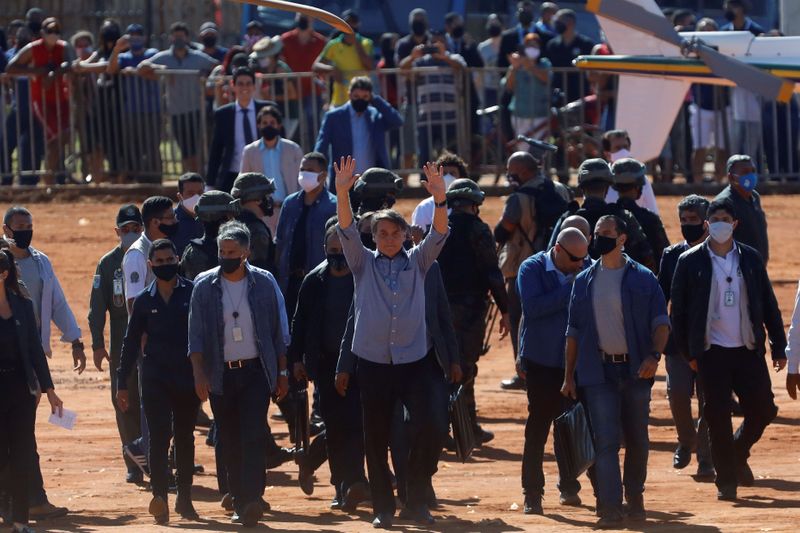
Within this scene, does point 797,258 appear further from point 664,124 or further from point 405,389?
point 405,389

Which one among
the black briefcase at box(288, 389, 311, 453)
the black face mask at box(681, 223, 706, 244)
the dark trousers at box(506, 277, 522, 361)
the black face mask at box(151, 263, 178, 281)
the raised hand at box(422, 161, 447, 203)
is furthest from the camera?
the dark trousers at box(506, 277, 522, 361)

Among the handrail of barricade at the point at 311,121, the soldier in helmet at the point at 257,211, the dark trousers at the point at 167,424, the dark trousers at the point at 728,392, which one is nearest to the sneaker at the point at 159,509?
the dark trousers at the point at 167,424

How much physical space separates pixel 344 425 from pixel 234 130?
17.8 feet

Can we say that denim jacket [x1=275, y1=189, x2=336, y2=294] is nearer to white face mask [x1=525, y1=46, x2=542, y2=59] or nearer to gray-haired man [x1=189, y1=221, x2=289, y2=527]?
gray-haired man [x1=189, y1=221, x2=289, y2=527]

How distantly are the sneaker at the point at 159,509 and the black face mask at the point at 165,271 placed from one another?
1.25 meters

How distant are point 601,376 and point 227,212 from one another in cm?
265

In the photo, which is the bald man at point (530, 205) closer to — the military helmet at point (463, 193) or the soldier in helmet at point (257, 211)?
the military helmet at point (463, 193)

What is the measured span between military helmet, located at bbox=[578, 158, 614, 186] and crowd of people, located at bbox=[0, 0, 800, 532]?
0.03 metres

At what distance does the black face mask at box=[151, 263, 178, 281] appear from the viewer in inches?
451

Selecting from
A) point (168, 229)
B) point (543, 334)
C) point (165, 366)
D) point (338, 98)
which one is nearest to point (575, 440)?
point (543, 334)

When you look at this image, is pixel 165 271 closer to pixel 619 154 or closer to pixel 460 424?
pixel 460 424

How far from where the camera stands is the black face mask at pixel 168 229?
12.6 meters

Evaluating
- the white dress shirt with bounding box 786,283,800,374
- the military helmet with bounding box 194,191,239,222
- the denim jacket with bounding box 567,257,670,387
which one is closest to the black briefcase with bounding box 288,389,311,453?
the military helmet with bounding box 194,191,239,222

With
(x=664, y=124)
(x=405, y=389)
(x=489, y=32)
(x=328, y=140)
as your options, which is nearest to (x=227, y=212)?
(x=405, y=389)
